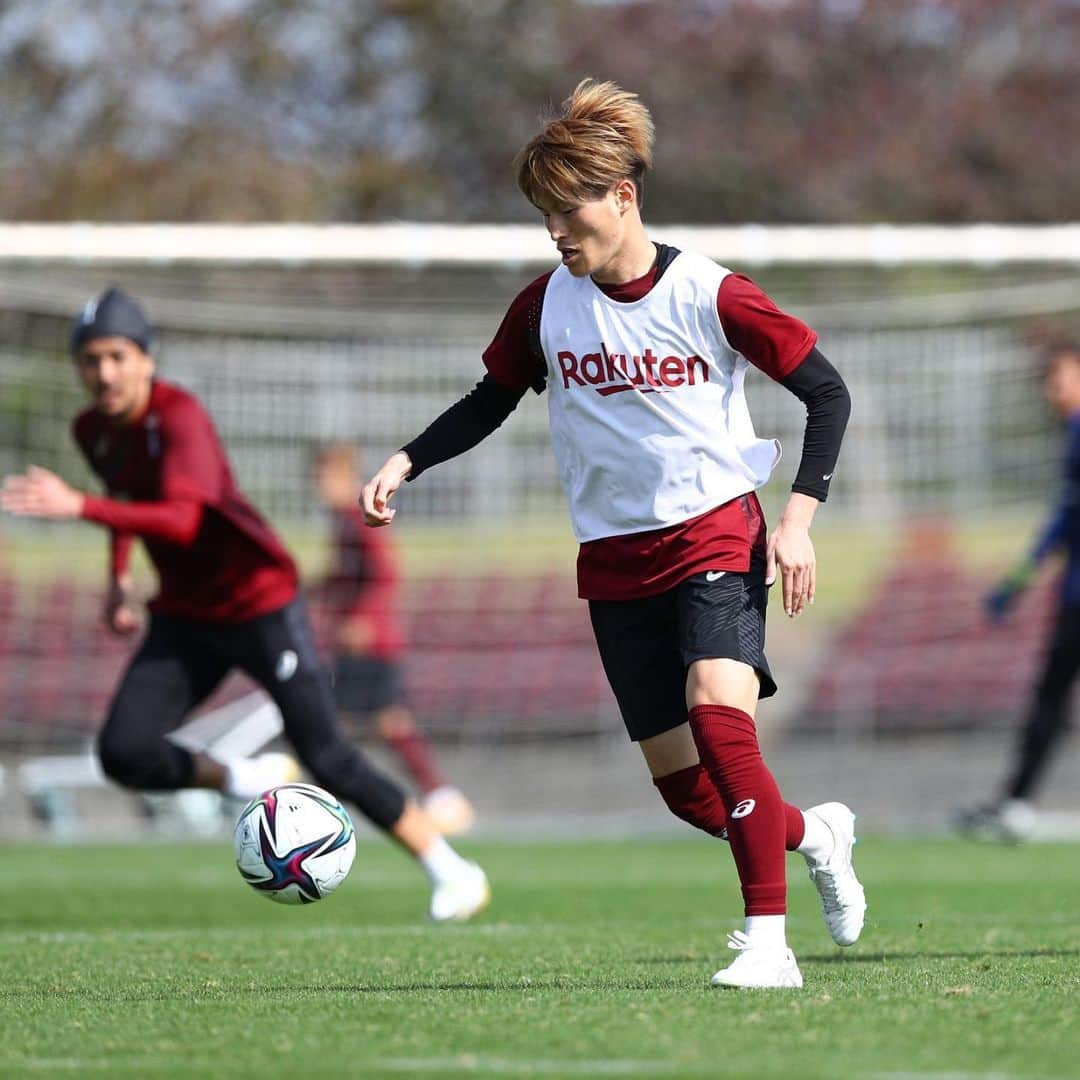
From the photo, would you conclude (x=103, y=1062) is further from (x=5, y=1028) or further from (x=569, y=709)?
(x=569, y=709)

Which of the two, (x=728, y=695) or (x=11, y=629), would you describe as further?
(x=11, y=629)

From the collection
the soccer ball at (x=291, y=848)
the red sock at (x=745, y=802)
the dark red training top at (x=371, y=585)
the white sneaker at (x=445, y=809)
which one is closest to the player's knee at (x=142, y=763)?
the soccer ball at (x=291, y=848)

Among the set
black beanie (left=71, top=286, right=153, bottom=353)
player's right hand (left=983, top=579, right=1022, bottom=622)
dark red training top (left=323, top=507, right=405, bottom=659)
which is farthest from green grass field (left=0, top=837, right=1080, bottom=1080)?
dark red training top (left=323, top=507, right=405, bottom=659)

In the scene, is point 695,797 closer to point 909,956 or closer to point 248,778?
point 909,956

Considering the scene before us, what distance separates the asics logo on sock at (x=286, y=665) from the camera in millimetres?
7141

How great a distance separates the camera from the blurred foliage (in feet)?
97.5

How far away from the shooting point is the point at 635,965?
18.6 ft

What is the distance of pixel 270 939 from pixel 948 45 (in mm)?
29548

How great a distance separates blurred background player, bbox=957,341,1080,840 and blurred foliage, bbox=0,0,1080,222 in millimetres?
18951

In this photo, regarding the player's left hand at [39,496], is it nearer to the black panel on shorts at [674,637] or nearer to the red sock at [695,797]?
the black panel on shorts at [674,637]

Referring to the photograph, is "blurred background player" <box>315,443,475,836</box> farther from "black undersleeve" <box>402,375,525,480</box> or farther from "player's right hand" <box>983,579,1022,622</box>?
"black undersleeve" <box>402,375,525,480</box>

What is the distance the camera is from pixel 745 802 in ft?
15.8

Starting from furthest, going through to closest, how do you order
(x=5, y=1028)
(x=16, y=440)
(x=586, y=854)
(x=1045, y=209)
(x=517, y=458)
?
(x=1045, y=209) < (x=517, y=458) < (x=16, y=440) < (x=586, y=854) < (x=5, y=1028)

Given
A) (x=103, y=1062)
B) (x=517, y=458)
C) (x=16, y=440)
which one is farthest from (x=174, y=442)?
(x=517, y=458)
